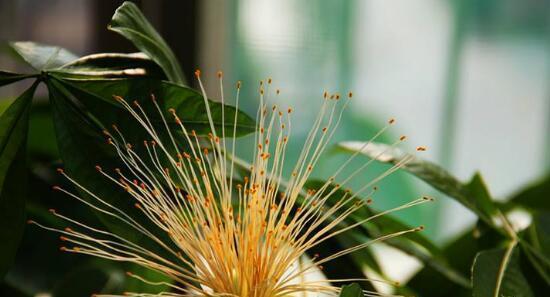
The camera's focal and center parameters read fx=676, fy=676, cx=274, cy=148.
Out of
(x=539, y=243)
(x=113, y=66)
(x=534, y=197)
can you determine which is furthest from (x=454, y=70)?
(x=113, y=66)

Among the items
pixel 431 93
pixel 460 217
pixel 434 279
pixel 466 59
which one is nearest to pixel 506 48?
pixel 466 59

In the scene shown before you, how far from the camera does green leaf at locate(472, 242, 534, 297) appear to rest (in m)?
0.39

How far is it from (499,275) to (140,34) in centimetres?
26

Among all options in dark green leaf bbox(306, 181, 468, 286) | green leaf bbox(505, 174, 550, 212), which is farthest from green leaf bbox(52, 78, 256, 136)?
green leaf bbox(505, 174, 550, 212)

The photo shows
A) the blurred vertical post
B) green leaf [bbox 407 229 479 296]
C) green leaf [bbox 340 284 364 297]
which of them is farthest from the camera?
the blurred vertical post

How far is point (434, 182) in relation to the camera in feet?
1.53

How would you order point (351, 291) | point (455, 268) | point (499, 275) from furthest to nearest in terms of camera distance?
point (455, 268) < point (499, 275) < point (351, 291)

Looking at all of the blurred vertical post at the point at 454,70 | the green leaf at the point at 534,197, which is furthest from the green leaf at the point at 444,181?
the blurred vertical post at the point at 454,70

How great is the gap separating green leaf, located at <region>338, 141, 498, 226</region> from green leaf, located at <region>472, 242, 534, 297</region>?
0.05 m

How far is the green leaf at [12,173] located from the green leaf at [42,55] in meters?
0.02

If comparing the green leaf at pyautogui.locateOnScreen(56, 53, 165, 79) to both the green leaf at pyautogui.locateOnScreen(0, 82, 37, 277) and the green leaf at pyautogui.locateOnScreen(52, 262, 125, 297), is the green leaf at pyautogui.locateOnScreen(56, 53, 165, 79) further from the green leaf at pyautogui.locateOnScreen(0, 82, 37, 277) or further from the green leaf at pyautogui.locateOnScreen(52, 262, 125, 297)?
the green leaf at pyautogui.locateOnScreen(52, 262, 125, 297)

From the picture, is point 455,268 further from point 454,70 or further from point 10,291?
point 454,70

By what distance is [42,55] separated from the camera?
1.43 ft

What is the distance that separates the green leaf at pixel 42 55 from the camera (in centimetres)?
42
